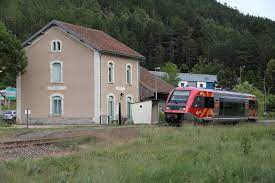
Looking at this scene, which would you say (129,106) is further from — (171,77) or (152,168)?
(152,168)

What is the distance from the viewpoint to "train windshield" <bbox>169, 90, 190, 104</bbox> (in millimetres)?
37938

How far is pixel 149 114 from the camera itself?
47.3 m

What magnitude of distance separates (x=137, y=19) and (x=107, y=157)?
152766mm

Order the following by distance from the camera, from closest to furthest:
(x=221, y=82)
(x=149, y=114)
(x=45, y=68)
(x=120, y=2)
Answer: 1. (x=149, y=114)
2. (x=45, y=68)
3. (x=221, y=82)
4. (x=120, y=2)

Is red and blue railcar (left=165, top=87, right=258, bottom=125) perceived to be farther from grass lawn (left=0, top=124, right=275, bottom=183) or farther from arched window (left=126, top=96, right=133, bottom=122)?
grass lawn (left=0, top=124, right=275, bottom=183)

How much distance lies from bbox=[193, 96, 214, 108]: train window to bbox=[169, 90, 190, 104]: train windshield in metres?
0.71

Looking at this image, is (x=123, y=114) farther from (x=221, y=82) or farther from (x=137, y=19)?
(x=137, y=19)

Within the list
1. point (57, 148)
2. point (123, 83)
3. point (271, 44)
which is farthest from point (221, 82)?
point (57, 148)

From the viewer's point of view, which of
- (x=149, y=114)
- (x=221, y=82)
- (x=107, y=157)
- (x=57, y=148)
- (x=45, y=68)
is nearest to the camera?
(x=107, y=157)

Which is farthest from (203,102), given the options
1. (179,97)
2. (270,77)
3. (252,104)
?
(270,77)

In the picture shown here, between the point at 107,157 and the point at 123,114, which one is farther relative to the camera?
the point at 123,114

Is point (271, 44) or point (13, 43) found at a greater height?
point (271, 44)

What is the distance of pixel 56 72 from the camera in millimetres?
50438

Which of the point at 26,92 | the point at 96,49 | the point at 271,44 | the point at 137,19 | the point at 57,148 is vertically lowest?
the point at 57,148
